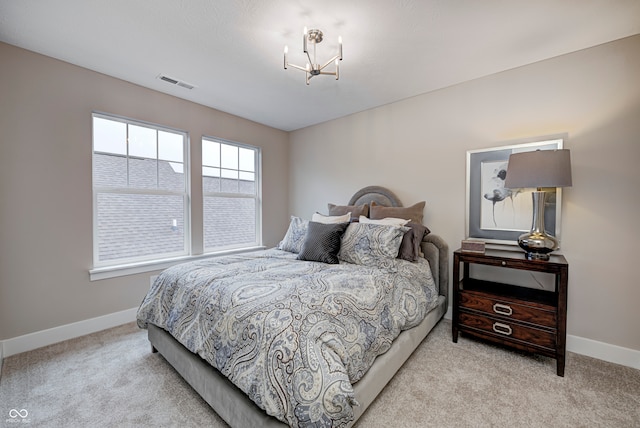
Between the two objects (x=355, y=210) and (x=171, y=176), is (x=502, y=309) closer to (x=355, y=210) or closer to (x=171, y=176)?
(x=355, y=210)

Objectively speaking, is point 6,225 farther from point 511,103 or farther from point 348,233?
point 511,103

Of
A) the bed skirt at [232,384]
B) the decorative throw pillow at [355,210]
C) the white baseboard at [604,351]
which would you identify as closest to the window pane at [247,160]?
the decorative throw pillow at [355,210]

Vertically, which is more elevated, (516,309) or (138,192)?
(138,192)

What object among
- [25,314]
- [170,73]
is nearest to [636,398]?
[170,73]

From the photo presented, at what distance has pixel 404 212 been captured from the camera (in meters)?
2.98

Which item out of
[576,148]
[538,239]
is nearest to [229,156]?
[538,239]

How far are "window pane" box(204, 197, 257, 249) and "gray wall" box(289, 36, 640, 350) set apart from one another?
2.26 meters

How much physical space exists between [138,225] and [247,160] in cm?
174

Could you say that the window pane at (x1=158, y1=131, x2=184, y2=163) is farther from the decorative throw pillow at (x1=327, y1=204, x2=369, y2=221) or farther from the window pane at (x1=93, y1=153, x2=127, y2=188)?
the decorative throw pillow at (x1=327, y1=204, x2=369, y2=221)

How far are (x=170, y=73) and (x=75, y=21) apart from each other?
0.77 m

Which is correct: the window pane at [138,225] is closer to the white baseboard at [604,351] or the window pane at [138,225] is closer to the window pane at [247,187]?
the window pane at [247,187]

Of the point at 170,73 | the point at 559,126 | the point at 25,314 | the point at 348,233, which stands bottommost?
the point at 25,314

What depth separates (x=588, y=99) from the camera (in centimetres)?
220

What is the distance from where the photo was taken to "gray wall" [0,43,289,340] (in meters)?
2.20
